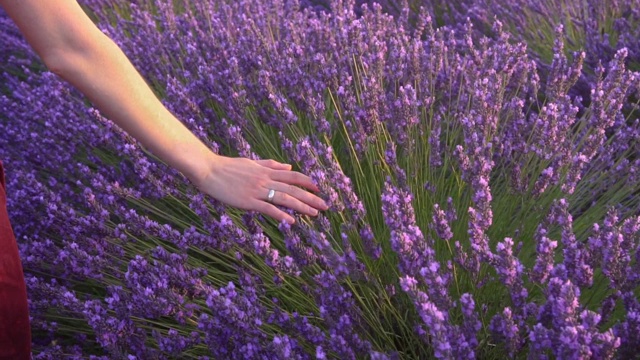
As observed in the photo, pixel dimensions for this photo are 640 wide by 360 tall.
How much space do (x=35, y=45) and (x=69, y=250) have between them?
0.76m

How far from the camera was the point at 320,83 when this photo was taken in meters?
2.27

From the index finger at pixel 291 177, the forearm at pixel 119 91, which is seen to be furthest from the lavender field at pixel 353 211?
the forearm at pixel 119 91

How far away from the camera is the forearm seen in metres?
1.52

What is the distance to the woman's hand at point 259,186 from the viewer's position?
1.54 m

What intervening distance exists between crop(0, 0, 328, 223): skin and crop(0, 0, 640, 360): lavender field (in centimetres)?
9

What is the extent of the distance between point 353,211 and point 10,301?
769 mm

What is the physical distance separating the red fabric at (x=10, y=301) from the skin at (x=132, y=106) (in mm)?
295

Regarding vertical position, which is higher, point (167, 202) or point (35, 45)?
point (167, 202)

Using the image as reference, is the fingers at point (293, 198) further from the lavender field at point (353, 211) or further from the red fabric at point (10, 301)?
the red fabric at point (10, 301)

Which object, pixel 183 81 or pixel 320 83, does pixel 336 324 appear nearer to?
pixel 320 83

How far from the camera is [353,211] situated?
178cm

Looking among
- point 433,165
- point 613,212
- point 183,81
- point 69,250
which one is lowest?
point 613,212

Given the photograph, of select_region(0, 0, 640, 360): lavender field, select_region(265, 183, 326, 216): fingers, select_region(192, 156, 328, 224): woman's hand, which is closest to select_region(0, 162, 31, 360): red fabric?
select_region(0, 0, 640, 360): lavender field

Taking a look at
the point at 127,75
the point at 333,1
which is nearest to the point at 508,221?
the point at 127,75
